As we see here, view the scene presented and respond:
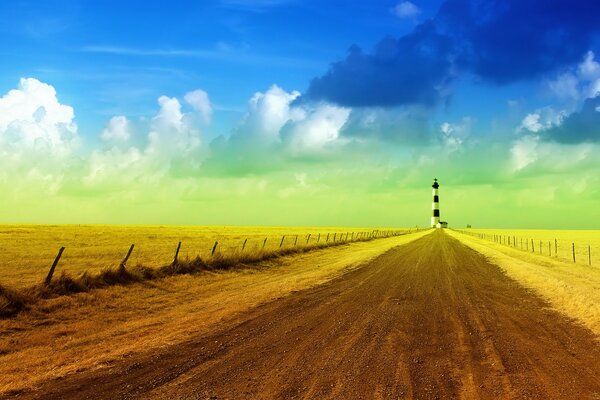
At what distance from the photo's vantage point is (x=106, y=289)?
1636cm

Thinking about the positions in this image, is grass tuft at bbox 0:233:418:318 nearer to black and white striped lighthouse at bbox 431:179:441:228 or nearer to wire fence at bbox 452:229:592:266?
wire fence at bbox 452:229:592:266

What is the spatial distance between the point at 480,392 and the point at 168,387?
4661 mm

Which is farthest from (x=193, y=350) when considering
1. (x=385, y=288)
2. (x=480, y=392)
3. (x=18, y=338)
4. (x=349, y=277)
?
(x=349, y=277)

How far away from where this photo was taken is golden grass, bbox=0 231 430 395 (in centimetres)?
860

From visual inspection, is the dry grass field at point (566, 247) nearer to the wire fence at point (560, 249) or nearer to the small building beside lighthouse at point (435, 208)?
the wire fence at point (560, 249)

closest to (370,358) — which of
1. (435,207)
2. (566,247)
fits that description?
(566,247)

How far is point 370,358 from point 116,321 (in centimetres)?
719

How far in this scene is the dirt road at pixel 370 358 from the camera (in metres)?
6.98

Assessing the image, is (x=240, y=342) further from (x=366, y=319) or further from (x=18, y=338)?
(x=18, y=338)

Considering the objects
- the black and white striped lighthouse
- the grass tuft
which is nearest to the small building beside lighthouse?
the black and white striped lighthouse

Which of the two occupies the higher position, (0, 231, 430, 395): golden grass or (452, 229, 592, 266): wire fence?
(452, 229, 592, 266): wire fence

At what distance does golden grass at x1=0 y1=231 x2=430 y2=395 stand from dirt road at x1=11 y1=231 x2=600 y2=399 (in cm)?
72

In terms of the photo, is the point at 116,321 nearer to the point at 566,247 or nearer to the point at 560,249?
the point at 560,249

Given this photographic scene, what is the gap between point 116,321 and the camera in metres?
12.3
